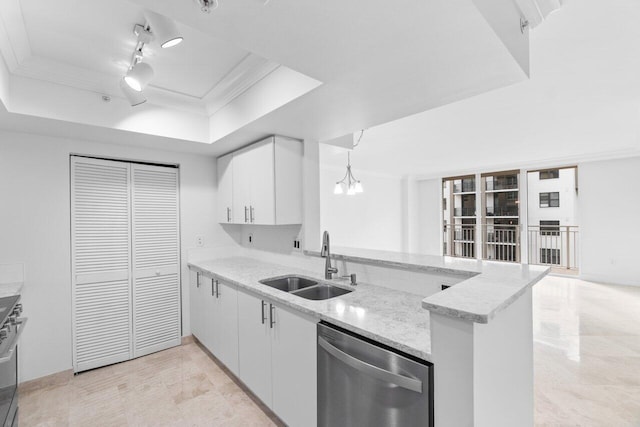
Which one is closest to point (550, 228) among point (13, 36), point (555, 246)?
point (555, 246)

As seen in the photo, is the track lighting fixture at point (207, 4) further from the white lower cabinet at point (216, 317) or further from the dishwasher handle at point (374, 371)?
the white lower cabinet at point (216, 317)

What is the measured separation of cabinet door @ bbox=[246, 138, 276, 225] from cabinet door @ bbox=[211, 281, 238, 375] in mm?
722

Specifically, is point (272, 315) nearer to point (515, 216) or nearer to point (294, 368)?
point (294, 368)

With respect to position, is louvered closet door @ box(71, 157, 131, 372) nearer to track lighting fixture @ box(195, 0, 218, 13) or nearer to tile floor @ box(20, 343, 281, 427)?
tile floor @ box(20, 343, 281, 427)

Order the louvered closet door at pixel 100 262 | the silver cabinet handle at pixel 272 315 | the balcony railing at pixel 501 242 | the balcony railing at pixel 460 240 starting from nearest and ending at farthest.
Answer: the silver cabinet handle at pixel 272 315, the louvered closet door at pixel 100 262, the balcony railing at pixel 501 242, the balcony railing at pixel 460 240

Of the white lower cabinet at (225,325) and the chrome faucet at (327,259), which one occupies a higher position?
the chrome faucet at (327,259)

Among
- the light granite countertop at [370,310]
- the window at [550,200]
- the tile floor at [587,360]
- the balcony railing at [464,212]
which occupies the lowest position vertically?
the tile floor at [587,360]

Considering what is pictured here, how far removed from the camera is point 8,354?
57.1 inches

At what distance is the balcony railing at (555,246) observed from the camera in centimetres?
675

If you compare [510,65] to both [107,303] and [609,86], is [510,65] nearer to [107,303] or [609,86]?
[609,86]

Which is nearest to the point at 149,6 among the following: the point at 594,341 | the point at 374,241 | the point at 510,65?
the point at 510,65

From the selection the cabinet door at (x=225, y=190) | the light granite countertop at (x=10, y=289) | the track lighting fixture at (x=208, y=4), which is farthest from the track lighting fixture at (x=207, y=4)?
the light granite countertop at (x=10, y=289)

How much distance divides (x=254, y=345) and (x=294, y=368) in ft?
1.67

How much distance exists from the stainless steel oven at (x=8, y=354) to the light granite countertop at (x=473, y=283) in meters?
2.04
